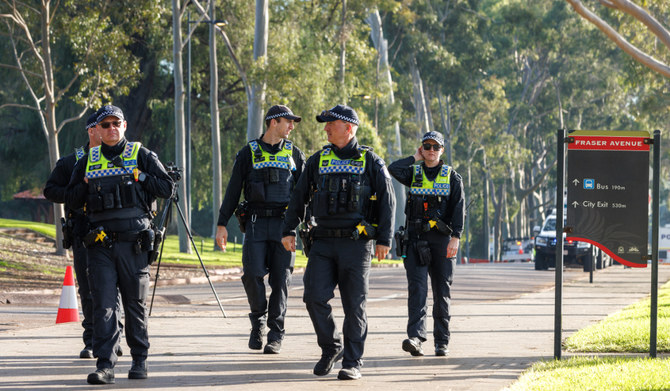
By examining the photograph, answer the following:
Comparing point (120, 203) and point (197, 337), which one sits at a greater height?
point (120, 203)

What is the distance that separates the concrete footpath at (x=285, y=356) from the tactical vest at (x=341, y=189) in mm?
1197

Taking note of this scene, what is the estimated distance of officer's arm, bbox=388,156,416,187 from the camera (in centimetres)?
952

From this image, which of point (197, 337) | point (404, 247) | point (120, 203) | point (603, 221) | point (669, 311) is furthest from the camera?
point (669, 311)

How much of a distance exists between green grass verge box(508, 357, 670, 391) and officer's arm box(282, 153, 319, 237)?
204cm

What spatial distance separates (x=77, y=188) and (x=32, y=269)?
1557 centimetres

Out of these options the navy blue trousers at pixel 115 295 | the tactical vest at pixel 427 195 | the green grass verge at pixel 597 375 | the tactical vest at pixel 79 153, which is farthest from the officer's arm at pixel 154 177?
the green grass verge at pixel 597 375

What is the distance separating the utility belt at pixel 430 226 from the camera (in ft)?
30.6

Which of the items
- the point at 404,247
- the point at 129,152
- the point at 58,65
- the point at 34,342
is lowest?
the point at 34,342

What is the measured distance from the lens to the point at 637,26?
28.5 metres

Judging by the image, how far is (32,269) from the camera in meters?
22.7

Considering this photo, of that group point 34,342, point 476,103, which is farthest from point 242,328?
point 476,103

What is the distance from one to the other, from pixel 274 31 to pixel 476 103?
65.6ft

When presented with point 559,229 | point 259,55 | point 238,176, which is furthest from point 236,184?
point 259,55

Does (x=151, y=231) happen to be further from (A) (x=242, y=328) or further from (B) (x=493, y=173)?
(B) (x=493, y=173)
